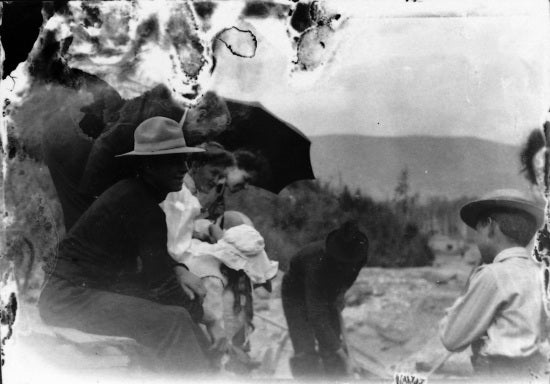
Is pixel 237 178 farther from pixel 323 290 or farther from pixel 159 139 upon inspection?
pixel 323 290

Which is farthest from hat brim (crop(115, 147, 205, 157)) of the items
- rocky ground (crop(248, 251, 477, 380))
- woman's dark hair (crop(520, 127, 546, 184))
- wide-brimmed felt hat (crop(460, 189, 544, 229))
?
woman's dark hair (crop(520, 127, 546, 184))

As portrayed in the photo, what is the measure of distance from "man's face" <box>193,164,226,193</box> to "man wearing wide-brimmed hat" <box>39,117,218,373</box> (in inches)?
4.3

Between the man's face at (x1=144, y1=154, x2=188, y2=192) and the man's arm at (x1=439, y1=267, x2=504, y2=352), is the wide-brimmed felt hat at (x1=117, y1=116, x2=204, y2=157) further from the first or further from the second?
the man's arm at (x1=439, y1=267, x2=504, y2=352)

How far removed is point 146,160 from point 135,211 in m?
0.35

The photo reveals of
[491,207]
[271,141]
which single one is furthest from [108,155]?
[491,207]

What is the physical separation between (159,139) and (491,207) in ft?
7.37

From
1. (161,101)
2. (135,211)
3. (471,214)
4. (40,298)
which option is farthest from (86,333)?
(471,214)

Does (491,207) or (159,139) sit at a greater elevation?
(159,139)

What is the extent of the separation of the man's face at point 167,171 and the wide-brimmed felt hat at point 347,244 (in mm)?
1075

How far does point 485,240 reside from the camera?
4.41 metres

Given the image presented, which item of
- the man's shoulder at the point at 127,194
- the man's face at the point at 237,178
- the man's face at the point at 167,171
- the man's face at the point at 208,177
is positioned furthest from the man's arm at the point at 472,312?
the man's shoulder at the point at 127,194

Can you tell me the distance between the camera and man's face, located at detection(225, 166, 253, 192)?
14.6 ft

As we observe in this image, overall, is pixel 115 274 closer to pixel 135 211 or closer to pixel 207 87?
pixel 135 211

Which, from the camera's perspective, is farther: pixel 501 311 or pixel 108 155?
pixel 108 155
